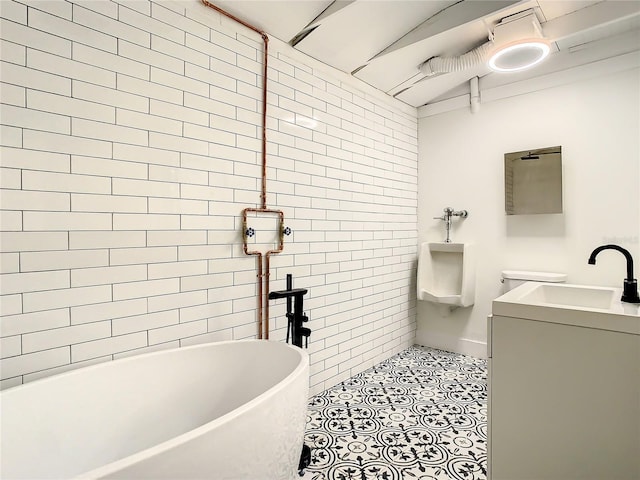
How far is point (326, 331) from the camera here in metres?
2.62

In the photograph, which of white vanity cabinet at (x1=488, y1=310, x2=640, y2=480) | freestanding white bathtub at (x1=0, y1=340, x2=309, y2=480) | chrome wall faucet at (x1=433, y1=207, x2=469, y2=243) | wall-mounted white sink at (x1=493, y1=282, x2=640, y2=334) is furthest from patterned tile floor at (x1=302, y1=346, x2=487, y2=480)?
chrome wall faucet at (x1=433, y1=207, x2=469, y2=243)

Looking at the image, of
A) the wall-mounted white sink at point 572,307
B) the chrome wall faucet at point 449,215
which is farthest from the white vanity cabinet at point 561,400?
the chrome wall faucet at point 449,215

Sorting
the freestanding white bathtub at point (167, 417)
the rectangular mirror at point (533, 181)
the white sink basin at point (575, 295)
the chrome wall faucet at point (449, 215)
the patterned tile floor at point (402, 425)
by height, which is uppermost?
the rectangular mirror at point (533, 181)

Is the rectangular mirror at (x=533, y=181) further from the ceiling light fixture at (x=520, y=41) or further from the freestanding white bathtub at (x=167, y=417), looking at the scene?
the freestanding white bathtub at (x=167, y=417)

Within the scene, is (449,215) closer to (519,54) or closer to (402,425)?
(519,54)

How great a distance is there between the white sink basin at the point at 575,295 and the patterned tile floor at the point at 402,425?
2.90ft

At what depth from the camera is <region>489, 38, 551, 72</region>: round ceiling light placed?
7.18 ft

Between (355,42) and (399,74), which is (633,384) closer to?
(355,42)

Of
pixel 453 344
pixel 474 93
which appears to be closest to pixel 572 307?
pixel 453 344

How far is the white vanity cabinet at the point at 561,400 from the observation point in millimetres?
1220

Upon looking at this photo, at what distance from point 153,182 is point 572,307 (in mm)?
1917

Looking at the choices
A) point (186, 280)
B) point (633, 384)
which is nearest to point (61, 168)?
point (186, 280)

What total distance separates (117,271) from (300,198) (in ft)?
4.02

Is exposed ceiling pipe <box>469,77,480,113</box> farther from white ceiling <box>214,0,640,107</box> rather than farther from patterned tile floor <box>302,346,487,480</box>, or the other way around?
patterned tile floor <box>302,346,487,480</box>
